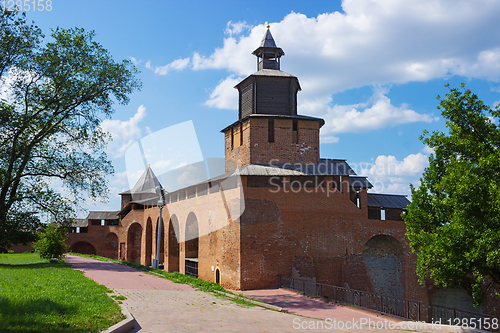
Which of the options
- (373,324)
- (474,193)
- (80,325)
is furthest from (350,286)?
(80,325)

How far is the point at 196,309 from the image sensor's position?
34.3ft

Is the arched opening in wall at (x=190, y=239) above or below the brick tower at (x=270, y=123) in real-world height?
below

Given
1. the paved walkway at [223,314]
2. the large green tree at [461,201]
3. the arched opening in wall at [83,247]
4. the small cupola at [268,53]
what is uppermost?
the small cupola at [268,53]

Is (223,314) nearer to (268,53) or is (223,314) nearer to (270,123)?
(270,123)

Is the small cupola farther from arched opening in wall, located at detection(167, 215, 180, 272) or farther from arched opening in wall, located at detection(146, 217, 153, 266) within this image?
arched opening in wall, located at detection(146, 217, 153, 266)

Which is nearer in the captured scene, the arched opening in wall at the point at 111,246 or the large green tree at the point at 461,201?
the large green tree at the point at 461,201

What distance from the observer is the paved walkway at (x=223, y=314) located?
8406 millimetres

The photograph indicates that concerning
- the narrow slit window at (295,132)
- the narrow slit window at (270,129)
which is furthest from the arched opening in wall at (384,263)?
the narrow slit window at (270,129)

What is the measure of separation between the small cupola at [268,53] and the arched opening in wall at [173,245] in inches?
506

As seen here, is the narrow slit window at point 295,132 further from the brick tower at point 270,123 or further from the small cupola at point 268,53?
the small cupola at point 268,53

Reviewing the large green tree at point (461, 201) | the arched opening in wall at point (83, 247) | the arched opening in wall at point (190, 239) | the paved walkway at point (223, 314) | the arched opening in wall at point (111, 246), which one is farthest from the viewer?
the arched opening in wall at point (83, 247)

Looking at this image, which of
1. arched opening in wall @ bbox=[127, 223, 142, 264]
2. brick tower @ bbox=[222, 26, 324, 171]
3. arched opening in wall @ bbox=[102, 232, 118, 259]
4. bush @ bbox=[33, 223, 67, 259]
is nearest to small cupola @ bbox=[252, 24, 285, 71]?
brick tower @ bbox=[222, 26, 324, 171]

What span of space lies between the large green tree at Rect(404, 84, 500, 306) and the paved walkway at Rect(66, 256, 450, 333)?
9.15ft

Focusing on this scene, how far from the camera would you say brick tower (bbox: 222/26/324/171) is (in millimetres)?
20656
